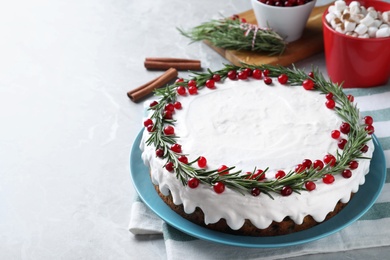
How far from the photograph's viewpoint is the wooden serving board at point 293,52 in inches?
81.0

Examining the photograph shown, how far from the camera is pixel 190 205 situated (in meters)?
1.36

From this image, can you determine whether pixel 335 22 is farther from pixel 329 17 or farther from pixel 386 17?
pixel 386 17

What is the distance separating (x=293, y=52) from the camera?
6.85 feet

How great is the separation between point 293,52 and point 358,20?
0.27 metres

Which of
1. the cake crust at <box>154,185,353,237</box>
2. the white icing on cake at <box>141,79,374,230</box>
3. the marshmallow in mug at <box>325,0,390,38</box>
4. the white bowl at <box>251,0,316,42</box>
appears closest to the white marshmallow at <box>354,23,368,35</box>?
the marshmallow in mug at <box>325,0,390,38</box>

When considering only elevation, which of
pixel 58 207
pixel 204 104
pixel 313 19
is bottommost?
pixel 313 19

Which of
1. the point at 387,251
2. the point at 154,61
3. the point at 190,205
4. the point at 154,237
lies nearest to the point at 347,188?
the point at 387,251

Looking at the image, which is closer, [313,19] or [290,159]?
[290,159]

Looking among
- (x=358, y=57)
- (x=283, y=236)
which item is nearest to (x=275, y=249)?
(x=283, y=236)

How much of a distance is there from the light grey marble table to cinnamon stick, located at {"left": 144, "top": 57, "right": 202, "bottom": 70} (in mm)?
33

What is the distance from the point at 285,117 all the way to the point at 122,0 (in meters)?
1.29

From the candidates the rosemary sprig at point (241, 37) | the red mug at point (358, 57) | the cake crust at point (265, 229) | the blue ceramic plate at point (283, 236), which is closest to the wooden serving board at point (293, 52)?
the rosemary sprig at point (241, 37)

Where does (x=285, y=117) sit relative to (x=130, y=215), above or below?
above

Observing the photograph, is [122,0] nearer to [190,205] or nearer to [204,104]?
[204,104]
